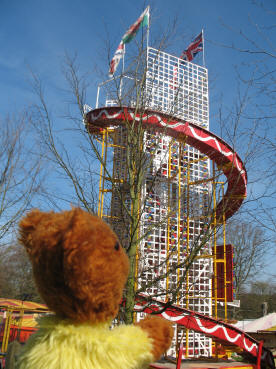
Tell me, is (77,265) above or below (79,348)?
above

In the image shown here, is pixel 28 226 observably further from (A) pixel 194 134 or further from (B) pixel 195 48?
(B) pixel 195 48

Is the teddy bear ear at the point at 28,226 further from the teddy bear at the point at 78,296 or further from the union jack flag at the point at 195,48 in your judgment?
the union jack flag at the point at 195,48

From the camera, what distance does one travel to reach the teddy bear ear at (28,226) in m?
1.83

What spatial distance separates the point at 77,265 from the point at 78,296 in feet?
0.56

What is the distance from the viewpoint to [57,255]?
5.32 ft

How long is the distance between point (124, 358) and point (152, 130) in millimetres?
3455

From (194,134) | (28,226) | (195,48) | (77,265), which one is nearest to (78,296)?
(77,265)

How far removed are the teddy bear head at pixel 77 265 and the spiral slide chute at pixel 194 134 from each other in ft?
7.74

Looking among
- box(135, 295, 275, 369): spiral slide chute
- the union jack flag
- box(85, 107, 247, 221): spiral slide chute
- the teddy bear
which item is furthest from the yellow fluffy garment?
the union jack flag

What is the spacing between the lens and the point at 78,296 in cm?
161

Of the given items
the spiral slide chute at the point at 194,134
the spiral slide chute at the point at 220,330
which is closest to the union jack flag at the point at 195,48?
the spiral slide chute at the point at 194,134

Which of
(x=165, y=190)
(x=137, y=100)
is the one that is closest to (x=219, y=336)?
(x=165, y=190)

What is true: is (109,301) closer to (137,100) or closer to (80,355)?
(80,355)

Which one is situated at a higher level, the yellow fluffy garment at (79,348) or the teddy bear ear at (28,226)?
the teddy bear ear at (28,226)
